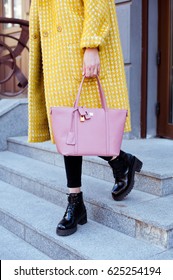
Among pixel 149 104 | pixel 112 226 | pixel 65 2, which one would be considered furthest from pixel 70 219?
pixel 149 104

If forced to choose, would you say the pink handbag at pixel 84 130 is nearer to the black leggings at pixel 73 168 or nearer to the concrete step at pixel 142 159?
the black leggings at pixel 73 168

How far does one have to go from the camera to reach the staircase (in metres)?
2.16

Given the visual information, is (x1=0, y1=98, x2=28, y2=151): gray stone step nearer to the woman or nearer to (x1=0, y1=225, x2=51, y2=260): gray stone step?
(x1=0, y1=225, x2=51, y2=260): gray stone step

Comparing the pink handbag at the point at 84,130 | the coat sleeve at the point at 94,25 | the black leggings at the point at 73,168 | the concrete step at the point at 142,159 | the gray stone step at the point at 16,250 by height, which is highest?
the coat sleeve at the point at 94,25

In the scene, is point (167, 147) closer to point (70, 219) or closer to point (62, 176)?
point (62, 176)

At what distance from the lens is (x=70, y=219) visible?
7.58 ft

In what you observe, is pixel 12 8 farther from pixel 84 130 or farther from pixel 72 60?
pixel 84 130

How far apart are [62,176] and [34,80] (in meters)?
1.04

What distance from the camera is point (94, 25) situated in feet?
6.79

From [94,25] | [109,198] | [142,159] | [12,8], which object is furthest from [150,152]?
[12,8]

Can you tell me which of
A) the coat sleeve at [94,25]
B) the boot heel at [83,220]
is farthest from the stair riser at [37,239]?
the coat sleeve at [94,25]

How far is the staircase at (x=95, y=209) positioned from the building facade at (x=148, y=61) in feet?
1.53

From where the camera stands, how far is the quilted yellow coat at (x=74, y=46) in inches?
82.8

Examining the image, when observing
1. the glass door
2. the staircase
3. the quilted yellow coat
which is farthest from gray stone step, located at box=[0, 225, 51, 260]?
the glass door
